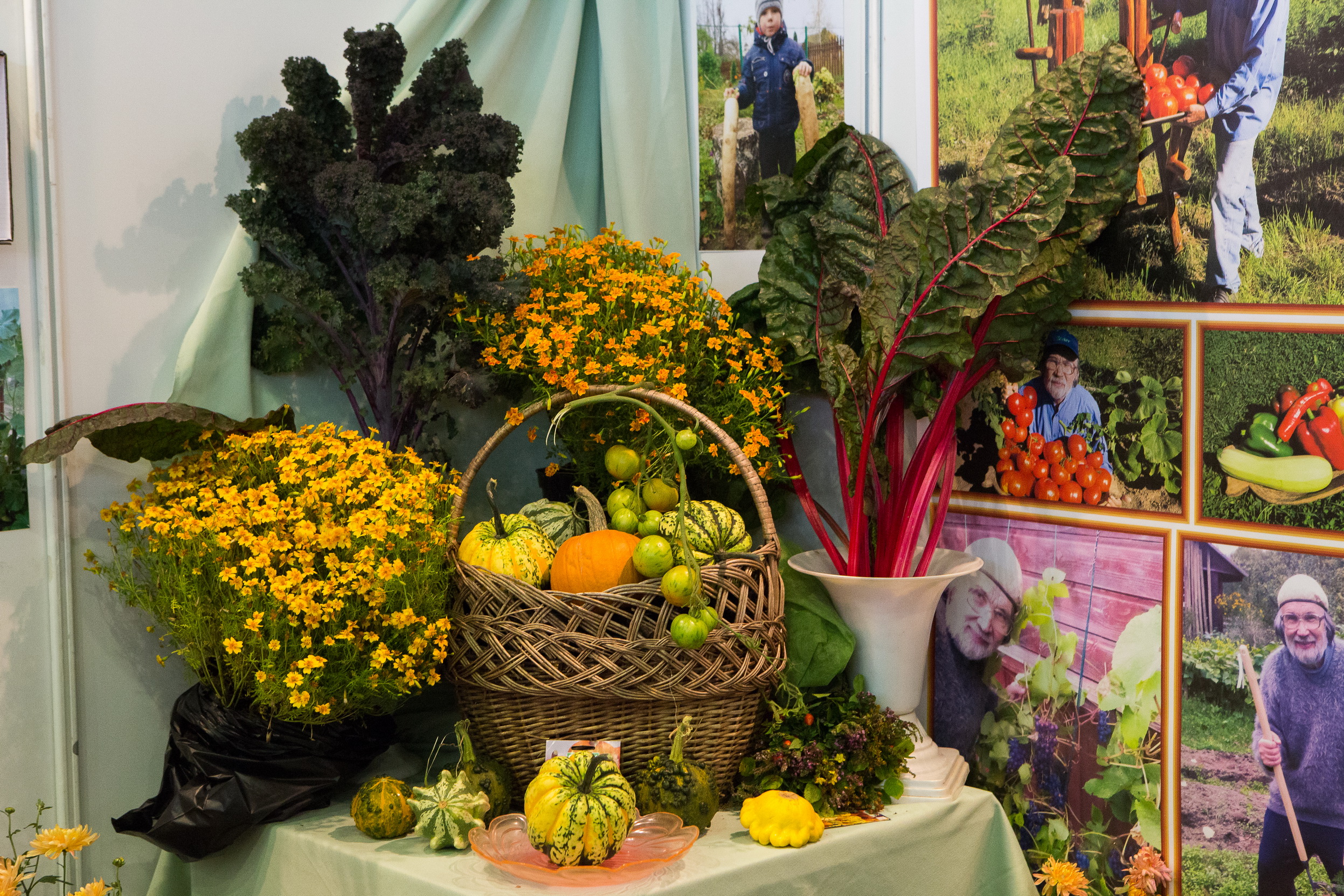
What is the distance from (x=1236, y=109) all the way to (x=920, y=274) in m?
0.52

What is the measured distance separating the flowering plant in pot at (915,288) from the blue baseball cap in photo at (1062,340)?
0.09ft

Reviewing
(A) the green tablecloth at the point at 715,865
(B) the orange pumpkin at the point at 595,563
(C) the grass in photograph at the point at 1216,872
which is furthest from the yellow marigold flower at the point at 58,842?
(C) the grass in photograph at the point at 1216,872

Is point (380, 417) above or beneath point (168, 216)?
beneath

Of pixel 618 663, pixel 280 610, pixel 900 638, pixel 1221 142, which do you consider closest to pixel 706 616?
pixel 618 663

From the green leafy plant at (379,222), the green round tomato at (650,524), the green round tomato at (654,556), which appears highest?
the green leafy plant at (379,222)

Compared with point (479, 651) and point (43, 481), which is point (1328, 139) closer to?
point (479, 651)

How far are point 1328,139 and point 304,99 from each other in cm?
160

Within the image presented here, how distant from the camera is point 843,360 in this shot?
5.96ft

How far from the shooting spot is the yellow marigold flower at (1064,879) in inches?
68.1

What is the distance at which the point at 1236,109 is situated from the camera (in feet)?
5.10

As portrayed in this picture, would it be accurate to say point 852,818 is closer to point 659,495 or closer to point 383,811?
point 659,495

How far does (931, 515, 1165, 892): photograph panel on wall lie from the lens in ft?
5.54

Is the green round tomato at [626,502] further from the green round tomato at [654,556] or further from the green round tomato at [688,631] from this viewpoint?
the green round tomato at [688,631]

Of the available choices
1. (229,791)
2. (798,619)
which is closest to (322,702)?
(229,791)
